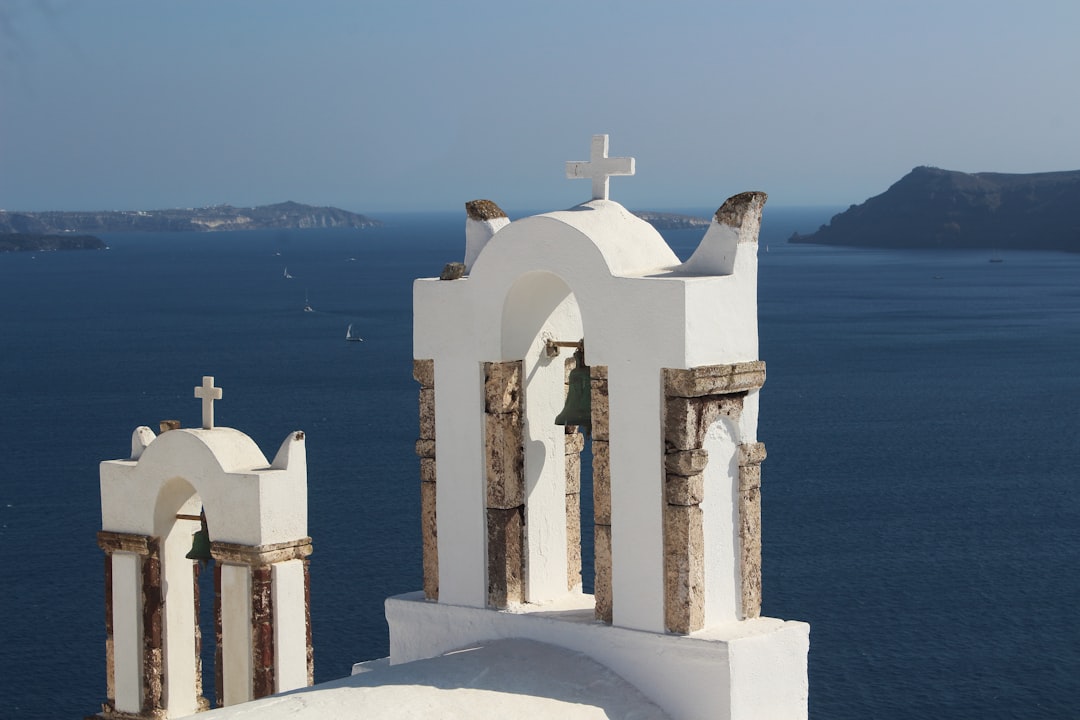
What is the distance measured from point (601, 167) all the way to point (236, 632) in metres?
4.24

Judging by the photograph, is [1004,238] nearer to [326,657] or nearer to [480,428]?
[326,657]

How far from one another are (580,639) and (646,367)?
1614 millimetres

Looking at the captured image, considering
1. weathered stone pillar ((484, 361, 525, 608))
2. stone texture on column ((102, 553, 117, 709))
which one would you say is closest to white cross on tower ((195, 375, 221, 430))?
stone texture on column ((102, 553, 117, 709))

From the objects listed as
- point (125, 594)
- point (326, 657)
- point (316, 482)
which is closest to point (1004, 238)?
point (316, 482)

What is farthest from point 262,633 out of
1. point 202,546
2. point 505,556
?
point 505,556

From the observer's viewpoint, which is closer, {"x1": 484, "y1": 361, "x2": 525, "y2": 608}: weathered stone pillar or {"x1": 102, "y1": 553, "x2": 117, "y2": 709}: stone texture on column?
{"x1": 484, "y1": 361, "x2": 525, "y2": 608}: weathered stone pillar

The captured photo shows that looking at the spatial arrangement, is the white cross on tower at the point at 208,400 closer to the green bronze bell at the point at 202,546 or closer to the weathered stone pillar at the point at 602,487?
the green bronze bell at the point at 202,546

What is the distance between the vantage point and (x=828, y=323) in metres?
111

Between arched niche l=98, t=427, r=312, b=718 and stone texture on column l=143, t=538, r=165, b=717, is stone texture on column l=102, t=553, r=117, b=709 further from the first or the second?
stone texture on column l=143, t=538, r=165, b=717

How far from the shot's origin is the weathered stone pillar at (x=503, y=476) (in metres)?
9.75

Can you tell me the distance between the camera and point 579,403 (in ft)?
31.7

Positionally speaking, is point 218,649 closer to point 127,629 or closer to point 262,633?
point 262,633

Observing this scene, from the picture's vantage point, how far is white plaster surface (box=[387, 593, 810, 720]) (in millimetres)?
8609

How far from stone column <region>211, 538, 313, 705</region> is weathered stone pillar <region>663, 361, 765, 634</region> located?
329cm
